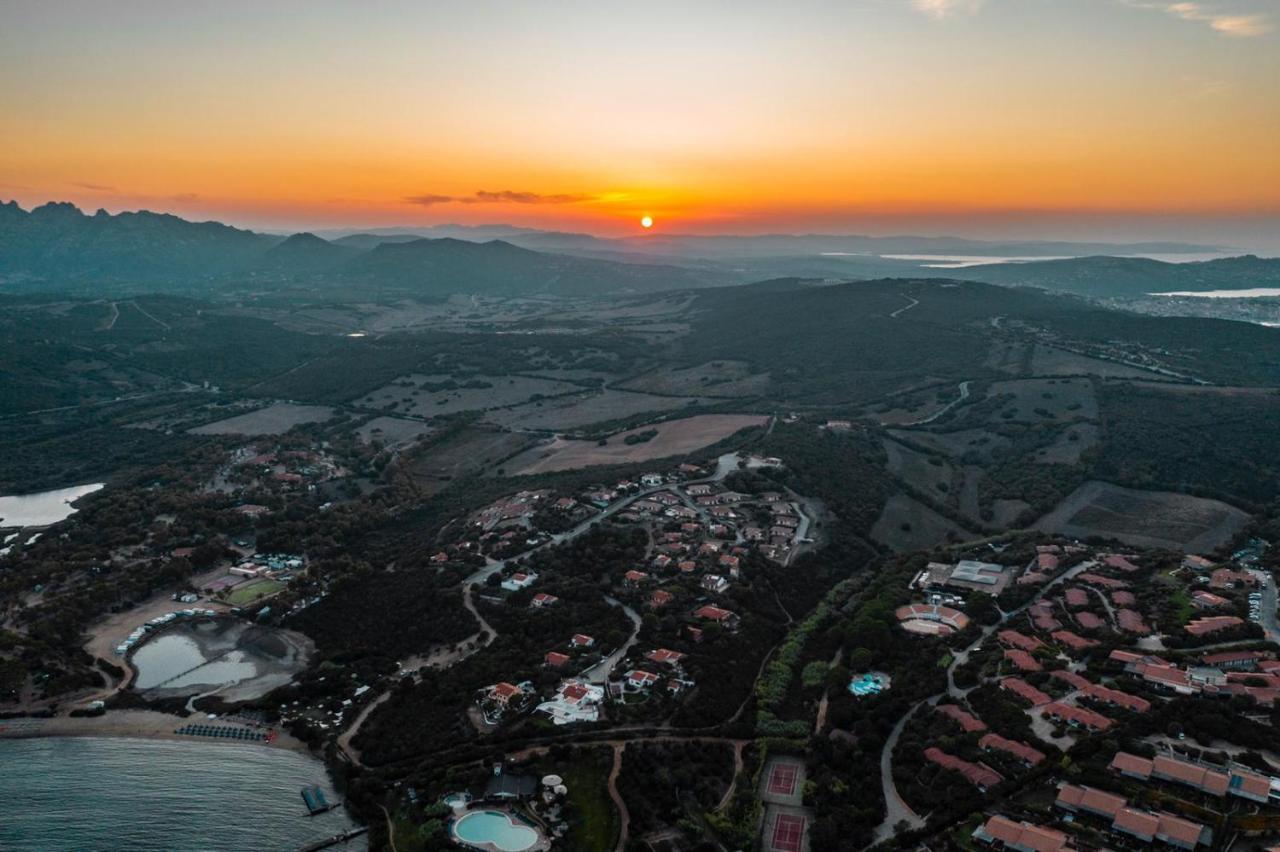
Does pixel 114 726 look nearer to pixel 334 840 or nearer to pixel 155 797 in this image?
pixel 155 797

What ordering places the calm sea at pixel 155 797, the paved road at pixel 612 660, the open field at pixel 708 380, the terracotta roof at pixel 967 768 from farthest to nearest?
the open field at pixel 708 380, the paved road at pixel 612 660, the calm sea at pixel 155 797, the terracotta roof at pixel 967 768

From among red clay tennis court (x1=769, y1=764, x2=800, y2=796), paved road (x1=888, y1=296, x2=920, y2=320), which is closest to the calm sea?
red clay tennis court (x1=769, y1=764, x2=800, y2=796)

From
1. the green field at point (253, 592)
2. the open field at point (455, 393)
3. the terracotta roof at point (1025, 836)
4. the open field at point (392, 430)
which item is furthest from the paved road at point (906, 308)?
the terracotta roof at point (1025, 836)

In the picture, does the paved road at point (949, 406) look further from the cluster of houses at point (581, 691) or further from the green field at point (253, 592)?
the green field at point (253, 592)

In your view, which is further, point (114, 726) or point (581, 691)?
point (114, 726)

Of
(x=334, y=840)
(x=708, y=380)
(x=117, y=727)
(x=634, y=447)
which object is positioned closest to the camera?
(x=334, y=840)

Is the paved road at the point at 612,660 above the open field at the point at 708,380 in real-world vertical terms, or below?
below

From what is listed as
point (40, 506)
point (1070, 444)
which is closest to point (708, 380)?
point (1070, 444)
